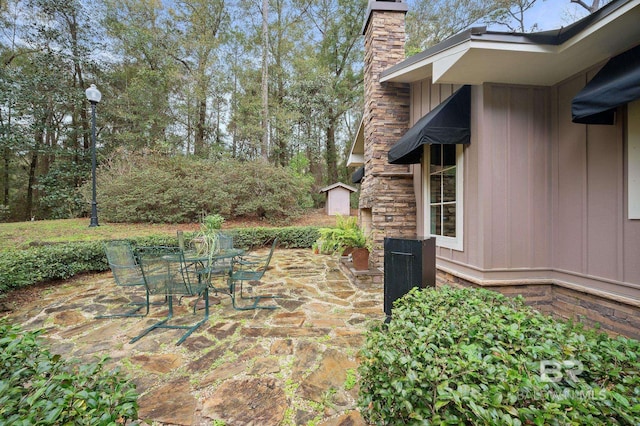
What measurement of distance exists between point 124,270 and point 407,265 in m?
3.65

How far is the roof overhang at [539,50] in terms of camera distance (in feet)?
6.84

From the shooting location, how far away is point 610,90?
199 centimetres

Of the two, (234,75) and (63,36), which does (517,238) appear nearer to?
(234,75)

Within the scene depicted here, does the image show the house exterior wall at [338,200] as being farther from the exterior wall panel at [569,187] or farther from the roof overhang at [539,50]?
the exterior wall panel at [569,187]

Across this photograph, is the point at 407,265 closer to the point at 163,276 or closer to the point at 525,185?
the point at 525,185

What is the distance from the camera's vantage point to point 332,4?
15.8 meters

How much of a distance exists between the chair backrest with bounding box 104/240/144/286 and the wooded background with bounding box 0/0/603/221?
842cm

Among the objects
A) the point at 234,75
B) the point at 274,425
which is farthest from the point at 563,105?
the point at 234,75

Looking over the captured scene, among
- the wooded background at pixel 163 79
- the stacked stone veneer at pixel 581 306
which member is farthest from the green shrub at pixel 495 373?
the wooded background at pixel 163 79

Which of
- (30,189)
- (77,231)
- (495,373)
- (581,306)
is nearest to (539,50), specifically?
(581,306)

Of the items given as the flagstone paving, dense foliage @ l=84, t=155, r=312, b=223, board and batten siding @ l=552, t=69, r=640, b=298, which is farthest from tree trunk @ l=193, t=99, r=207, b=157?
board and batten siding @ l=552, t=69, r=640, b=298

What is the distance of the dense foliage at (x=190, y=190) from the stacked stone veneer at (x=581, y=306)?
7939mm

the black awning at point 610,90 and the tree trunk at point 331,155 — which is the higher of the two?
the tree trunk at point 331,155

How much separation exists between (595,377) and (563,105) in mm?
3006
